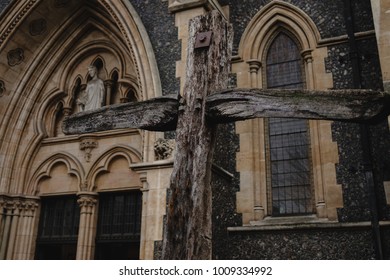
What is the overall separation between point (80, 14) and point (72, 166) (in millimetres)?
→ 3463

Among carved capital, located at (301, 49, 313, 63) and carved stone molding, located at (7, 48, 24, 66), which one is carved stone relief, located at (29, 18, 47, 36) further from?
carved capital, located at (301, 49, 313, 63)

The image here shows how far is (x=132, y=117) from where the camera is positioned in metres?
3.18

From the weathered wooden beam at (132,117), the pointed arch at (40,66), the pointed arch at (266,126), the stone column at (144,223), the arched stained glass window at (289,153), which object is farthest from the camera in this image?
the pointed arch at (40,66)

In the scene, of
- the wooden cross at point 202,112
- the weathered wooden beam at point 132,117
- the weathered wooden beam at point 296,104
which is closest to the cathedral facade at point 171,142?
the weathered wooden beam at point 132,117

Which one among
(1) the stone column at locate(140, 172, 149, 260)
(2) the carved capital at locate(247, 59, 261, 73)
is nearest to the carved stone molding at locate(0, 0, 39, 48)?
(2) the carved capital at locate(247, 59, 261, 73)

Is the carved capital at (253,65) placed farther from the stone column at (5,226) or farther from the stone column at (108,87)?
the stone column at (5,226)

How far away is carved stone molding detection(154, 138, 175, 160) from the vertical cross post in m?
3.58

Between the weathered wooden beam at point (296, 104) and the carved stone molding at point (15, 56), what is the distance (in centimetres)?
815

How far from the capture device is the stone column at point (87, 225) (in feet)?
27.7

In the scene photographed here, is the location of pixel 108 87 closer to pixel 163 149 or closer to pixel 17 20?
pixel 17 20

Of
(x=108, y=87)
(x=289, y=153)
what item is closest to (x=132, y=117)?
(x=289, y=153)

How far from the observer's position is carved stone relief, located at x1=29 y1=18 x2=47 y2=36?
9.73 meters

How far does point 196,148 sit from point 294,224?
430 cm

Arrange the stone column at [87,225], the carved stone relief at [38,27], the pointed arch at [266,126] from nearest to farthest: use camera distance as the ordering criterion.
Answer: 1. the pointed arch at [266,126]
2. the stone column at [87,225]
3. the carved stone relief at [38,27]
